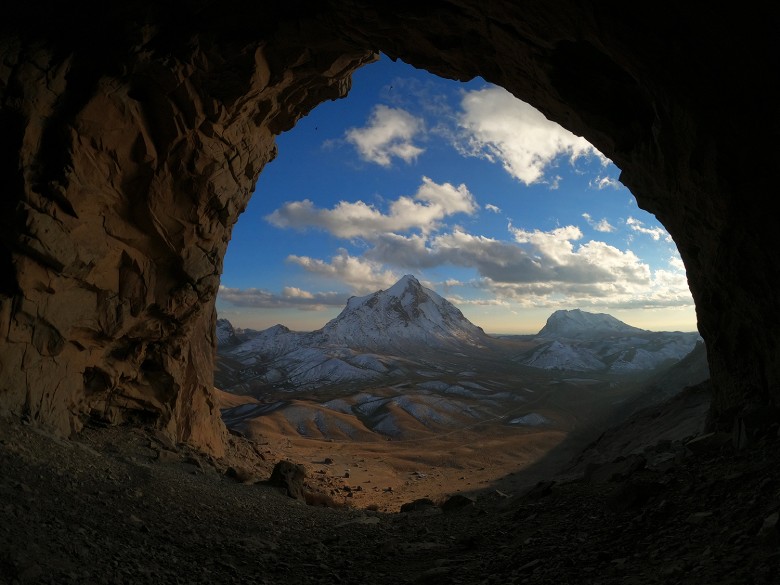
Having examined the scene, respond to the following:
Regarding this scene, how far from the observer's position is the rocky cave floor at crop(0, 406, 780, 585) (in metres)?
5.55

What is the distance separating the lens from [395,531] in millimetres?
11633

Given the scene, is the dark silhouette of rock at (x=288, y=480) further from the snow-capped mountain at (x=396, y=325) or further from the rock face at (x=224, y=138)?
the snow-capped mountain at (x=396, y=325)

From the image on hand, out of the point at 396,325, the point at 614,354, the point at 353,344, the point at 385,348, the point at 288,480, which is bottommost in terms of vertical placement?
the point at 385,348

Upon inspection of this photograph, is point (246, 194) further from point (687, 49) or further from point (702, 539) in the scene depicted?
point (702, 539)

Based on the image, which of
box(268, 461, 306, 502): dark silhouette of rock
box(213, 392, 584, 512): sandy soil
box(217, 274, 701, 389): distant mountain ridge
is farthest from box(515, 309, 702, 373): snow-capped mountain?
box(268, 461, 306, 502): dark silhouette of rock

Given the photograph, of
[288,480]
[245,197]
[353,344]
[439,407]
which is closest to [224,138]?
[245,197]

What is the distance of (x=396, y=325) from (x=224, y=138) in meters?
153

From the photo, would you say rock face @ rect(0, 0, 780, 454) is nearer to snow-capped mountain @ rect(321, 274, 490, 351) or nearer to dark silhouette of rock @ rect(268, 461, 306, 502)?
dark silhouette of rock @ rect(268, 461, 306, 502)

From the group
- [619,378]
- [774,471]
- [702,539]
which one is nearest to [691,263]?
[774,471]

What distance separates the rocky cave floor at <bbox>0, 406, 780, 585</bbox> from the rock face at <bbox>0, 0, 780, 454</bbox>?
2.93 metres

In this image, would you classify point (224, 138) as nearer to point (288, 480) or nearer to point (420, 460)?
point (288, 480)

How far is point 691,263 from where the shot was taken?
1132 cm

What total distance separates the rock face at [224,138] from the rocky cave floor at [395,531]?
2.93 meters

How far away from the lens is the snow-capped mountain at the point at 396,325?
513ft
